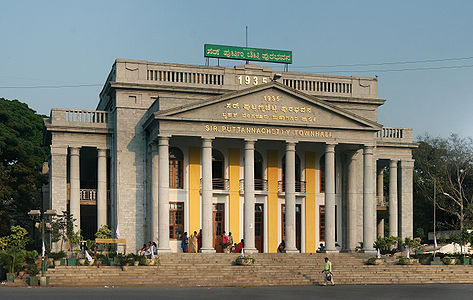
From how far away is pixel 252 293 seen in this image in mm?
30000

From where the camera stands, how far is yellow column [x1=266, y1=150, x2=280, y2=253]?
4697 cm

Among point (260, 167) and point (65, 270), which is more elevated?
point (260, 167)

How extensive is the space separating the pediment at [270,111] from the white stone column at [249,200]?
1887mm

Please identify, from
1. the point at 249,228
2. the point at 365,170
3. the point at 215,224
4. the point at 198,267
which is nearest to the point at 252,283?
the point at 198,267

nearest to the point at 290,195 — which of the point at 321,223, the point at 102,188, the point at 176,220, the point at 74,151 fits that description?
the point at 321,223

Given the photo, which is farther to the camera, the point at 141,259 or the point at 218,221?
the point at 218,221

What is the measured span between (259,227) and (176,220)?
18.3 ft

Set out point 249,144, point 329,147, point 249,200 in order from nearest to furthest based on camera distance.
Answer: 1. point 249,200
2. point 249,144
3. point 329,147

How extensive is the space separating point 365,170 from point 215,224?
399 inches

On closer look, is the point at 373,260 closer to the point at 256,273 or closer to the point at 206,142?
the point at 256,273

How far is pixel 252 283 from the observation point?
35.8m

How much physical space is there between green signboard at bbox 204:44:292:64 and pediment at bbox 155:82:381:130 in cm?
608

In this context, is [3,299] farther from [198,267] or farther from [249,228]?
[249,228]

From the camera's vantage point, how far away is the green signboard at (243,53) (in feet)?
160
